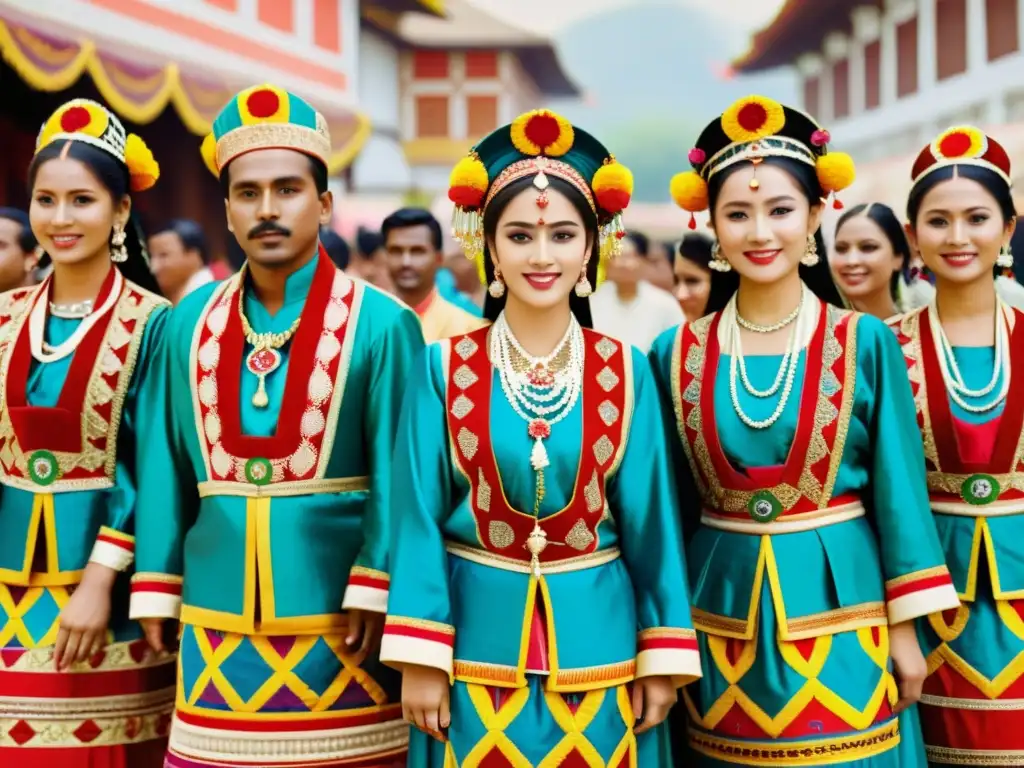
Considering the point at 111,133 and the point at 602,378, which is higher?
the point at 111,133

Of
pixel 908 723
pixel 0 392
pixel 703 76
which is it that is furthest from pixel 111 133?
pixel 703 76

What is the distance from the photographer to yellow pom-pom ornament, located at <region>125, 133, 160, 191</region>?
3.42 m

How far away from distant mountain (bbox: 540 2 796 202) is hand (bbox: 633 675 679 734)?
26063 millimetres

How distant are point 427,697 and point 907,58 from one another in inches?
685

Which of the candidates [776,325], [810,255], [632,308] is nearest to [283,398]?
[776,325]

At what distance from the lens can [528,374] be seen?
2.74m

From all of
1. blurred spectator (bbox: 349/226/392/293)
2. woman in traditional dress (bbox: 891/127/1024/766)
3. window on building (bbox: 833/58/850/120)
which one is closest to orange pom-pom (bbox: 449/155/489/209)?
woman in traditional dress (bbox: 891/127/1024/766)

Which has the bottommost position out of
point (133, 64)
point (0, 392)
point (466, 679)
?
point (466, 679)

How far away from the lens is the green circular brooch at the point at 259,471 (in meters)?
2.94

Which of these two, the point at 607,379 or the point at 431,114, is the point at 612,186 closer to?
the point at 607,379

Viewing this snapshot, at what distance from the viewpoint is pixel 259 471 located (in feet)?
9.64

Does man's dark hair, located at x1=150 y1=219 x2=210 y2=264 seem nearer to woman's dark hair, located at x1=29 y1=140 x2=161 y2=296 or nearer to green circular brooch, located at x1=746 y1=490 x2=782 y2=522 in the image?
woman's dark hair, located at x1=29 y1=140 x2=161 y2=296

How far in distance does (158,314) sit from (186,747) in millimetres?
1196

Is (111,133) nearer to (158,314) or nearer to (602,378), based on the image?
(158,314)
